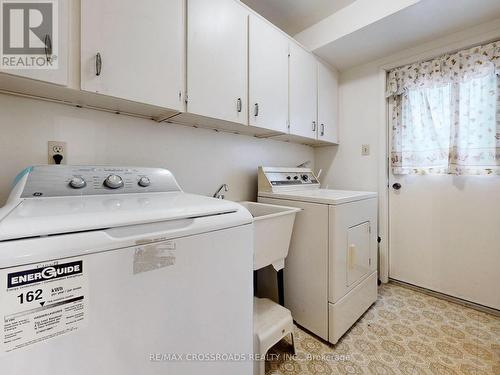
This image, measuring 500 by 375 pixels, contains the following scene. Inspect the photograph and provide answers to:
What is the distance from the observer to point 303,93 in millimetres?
2008

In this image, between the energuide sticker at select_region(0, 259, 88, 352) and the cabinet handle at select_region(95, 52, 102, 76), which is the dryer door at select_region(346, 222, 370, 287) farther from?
the cabinet handle at select_region(95, 52, 102, 76)

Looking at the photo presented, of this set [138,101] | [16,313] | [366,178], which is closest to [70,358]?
[16,313]

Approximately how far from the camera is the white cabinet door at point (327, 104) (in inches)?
87.9

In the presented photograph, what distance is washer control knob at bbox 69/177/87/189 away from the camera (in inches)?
36.8

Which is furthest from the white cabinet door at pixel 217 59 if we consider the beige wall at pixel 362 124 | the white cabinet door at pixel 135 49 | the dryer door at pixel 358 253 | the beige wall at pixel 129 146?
the beige wall at pixel 362 124

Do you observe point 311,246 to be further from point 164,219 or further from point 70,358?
point 70,358

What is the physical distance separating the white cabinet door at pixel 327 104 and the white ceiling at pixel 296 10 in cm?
39

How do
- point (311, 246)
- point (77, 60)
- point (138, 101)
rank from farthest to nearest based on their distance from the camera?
point (311, 246)
point (138, 101)
point (77, 60)

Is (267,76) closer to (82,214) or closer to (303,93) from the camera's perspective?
(303,93)

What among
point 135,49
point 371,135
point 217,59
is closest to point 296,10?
point 217,59

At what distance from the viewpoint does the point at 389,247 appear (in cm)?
226

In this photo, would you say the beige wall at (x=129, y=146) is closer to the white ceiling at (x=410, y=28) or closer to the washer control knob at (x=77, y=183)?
the washer control knob at (x=77, y=183)

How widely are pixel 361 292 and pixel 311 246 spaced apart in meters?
0.59

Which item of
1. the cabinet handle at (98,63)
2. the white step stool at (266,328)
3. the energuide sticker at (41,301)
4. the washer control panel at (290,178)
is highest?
the cabinet handle at (98,63)
